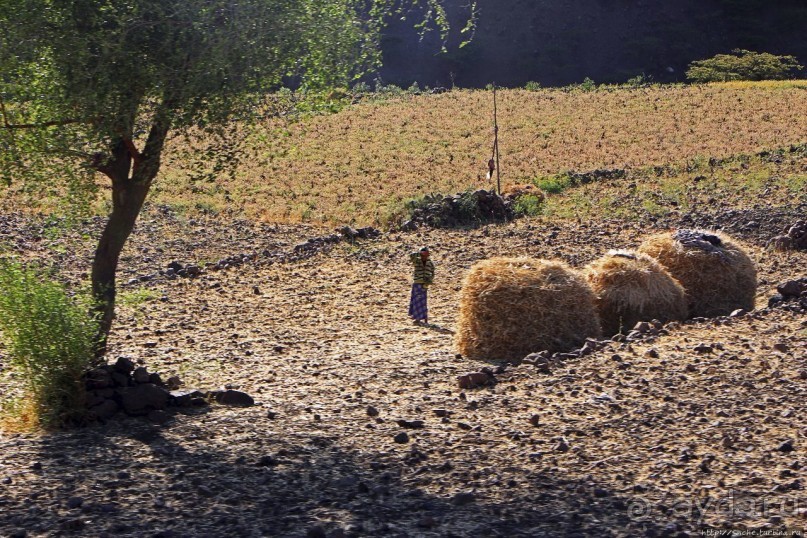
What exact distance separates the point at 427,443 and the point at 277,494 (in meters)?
1.33

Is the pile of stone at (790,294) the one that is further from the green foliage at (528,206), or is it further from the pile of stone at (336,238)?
the green foliage at (528,206)

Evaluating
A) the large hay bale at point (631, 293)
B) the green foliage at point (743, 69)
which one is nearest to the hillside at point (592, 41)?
the green foliage at point (743, 69)

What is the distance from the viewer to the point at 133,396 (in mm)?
7715

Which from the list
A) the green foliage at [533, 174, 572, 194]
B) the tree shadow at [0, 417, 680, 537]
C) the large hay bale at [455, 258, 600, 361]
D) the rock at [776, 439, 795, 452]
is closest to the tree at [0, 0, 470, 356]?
the tree shadow at [0, 417, 680, 537]

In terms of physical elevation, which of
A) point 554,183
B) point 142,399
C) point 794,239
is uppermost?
point 554,183

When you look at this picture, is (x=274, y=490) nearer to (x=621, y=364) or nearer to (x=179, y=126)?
(x=179, y=126)

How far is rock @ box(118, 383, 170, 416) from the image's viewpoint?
7.70 metres

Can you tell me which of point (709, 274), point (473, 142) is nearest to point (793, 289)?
point (709, 274)

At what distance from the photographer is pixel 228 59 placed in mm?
7891

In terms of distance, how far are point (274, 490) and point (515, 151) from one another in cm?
2753

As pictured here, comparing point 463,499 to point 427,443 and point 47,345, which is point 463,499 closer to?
point 427,443

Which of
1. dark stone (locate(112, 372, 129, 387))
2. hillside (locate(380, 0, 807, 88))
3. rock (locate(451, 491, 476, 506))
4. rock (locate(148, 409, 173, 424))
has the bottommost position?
rock (locate(451, 491, 476, 506))

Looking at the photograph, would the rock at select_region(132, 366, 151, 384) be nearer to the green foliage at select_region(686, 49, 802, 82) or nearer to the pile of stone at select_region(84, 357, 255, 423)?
the pile of stone at select_region(84, 357, 255, 423)

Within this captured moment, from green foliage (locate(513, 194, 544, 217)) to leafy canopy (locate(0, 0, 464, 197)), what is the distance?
13.3 meters
